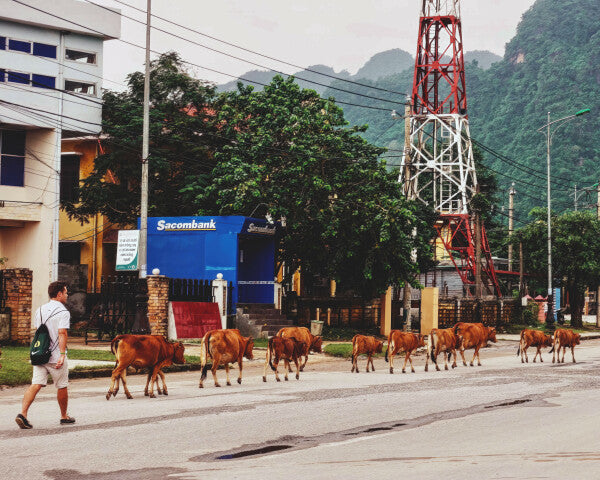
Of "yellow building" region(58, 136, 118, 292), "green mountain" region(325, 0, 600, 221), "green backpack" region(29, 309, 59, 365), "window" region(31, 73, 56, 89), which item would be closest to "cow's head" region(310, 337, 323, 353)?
"green backpack" region(29, 309, 59, 365)

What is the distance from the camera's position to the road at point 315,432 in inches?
370

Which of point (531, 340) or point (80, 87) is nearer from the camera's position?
point (531, 340)

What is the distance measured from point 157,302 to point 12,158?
10915 millimetres

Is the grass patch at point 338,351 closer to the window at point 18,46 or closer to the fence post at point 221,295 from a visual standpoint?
the fence post at point 221,295

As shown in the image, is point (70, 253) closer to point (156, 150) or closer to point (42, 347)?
point (156, 150)

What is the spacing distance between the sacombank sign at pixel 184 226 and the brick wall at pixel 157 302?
519 centimetres

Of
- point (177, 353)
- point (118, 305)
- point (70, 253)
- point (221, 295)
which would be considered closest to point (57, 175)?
point (118, 305)

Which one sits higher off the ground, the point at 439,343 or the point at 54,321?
→ the point at 54,321

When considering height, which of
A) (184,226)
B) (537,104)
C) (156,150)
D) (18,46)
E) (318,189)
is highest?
(537,104)

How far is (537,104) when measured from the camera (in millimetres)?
112625

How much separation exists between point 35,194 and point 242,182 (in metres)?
8.33

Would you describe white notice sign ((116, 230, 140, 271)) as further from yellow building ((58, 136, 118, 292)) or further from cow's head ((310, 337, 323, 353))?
yellow building ((58, 136, 118, 292))

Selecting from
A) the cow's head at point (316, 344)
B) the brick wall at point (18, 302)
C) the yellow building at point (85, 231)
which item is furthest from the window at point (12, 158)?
the cow's head at point (316, 344)

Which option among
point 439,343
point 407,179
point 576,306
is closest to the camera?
point 439,343
